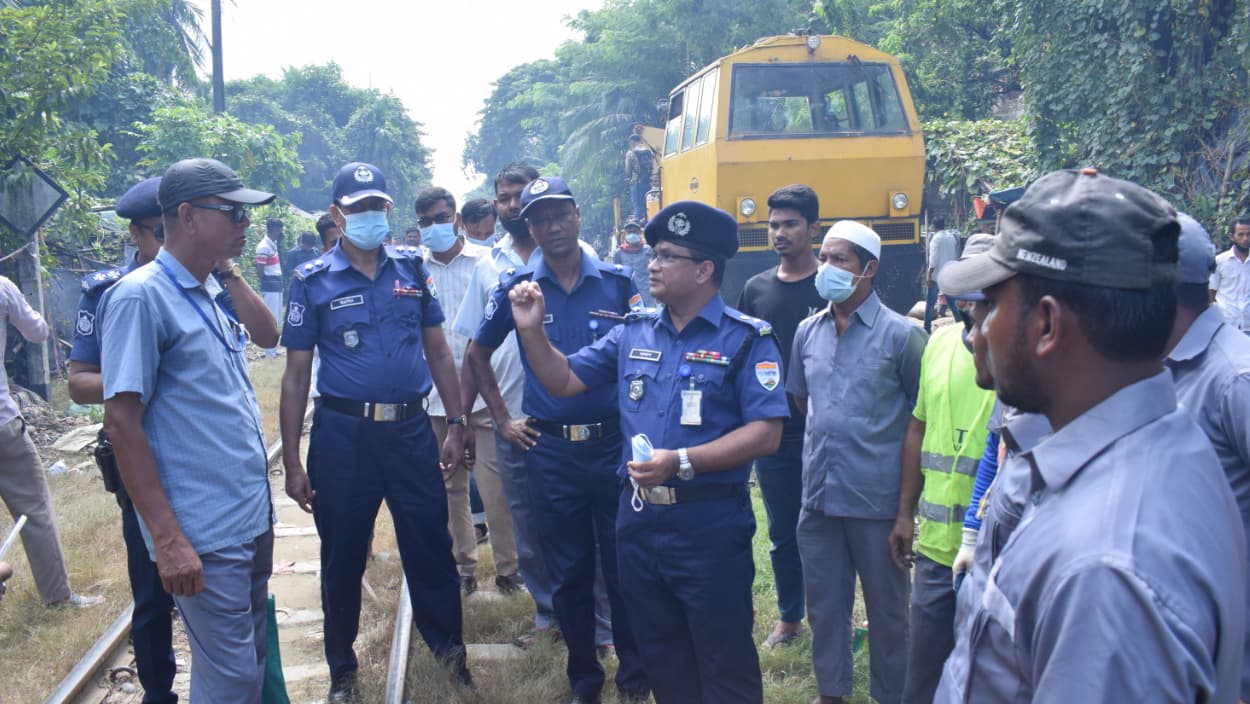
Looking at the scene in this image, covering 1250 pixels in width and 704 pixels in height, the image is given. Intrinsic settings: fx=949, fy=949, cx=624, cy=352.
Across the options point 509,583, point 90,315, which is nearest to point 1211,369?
point 90,315

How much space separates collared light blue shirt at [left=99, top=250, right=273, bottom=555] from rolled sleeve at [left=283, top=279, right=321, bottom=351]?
0.85 meters

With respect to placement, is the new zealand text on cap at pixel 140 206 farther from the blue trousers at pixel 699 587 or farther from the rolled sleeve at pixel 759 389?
the rolled sleeve at pixel 759 389

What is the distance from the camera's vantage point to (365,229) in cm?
421

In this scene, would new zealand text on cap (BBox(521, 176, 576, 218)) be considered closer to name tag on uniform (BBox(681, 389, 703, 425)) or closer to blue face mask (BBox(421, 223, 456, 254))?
name tag on uniform (BBox(681, 389, 703, 425))

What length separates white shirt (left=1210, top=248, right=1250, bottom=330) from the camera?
29.1 ft

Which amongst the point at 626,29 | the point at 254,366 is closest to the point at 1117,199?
the point at 254,366

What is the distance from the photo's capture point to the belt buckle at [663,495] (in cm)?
320

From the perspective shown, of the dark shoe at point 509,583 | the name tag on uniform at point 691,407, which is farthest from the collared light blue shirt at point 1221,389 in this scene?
the dark shoe at point 509,583

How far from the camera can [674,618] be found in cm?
332

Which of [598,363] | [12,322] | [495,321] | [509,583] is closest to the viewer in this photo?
[598,363]

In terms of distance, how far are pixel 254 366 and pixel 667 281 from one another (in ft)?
43.0

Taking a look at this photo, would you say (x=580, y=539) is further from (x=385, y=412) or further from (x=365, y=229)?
(x=365, y=229)

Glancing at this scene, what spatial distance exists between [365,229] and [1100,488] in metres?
3.52

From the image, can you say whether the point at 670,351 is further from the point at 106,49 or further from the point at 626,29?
the point at 626,29
